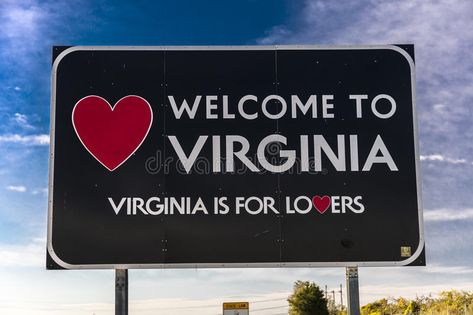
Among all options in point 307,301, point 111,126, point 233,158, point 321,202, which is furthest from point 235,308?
point 307,301

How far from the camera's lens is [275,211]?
853cm

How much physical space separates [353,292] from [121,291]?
303 centimetres

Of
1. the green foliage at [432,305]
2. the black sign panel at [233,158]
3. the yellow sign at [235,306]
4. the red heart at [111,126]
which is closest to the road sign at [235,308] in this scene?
the yellow sign at [235,306]

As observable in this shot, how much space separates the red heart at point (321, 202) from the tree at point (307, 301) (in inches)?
957

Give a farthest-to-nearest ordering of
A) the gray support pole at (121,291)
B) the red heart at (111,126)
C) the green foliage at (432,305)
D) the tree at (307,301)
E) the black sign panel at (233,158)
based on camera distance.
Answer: the tree at (307,301) → the green foliage at (432,305) → the red heart at (111,126) → the black sign panel at (233,158) → the gray support pole at (121,291)

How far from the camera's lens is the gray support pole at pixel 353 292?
8430 millimetres

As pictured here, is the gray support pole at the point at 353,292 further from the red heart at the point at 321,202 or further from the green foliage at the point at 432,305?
the green foliage at the point at 432,305

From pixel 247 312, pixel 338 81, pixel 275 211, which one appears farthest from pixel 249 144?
pixel 247 312

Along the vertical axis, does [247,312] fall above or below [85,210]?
below

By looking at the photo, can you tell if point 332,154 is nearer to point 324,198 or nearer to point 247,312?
point 324,198

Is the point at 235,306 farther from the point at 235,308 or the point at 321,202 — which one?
the point at 321,202

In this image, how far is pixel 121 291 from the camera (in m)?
8.41

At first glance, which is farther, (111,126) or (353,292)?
(111,126)

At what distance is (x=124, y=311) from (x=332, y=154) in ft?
11.2
